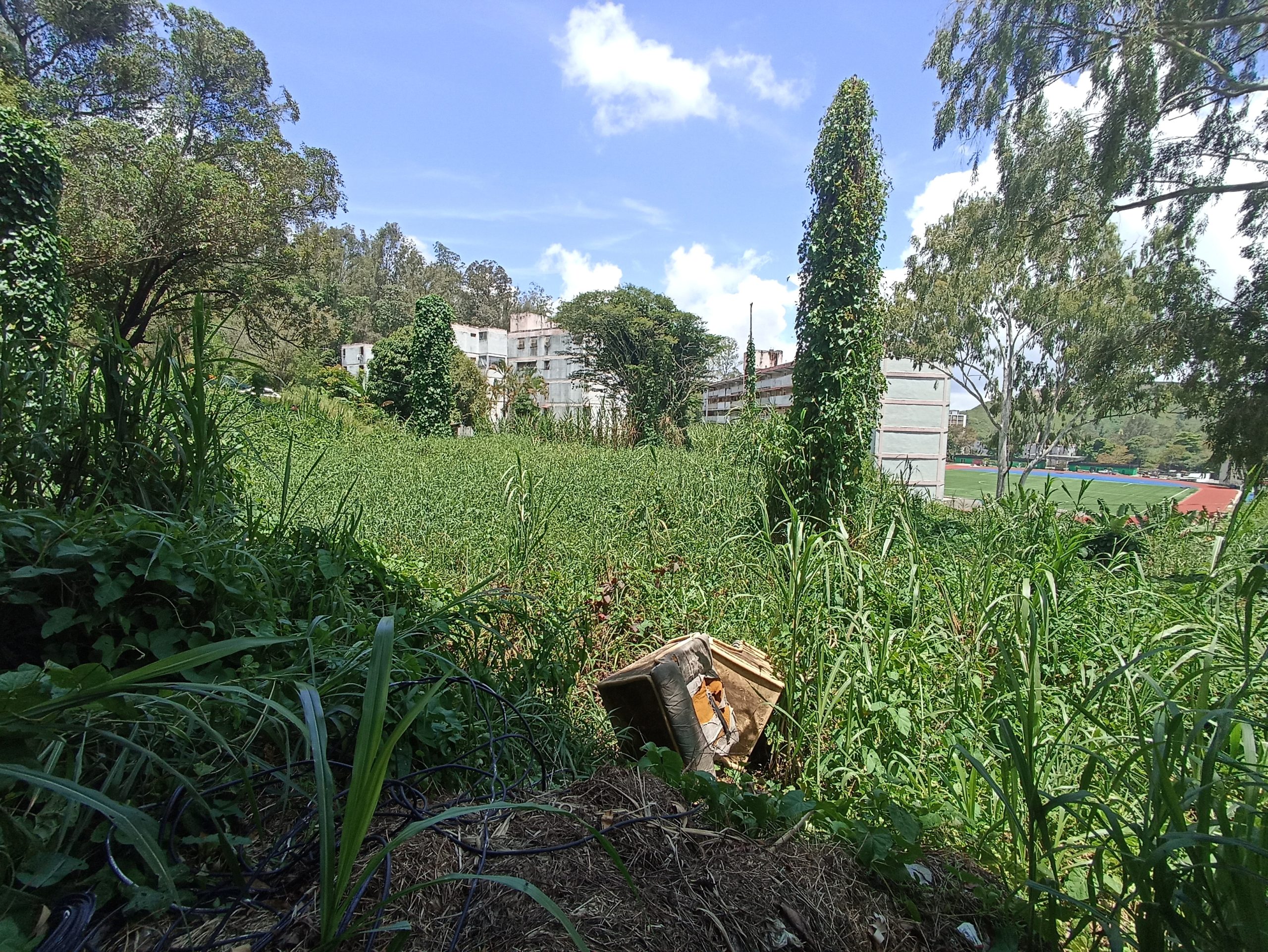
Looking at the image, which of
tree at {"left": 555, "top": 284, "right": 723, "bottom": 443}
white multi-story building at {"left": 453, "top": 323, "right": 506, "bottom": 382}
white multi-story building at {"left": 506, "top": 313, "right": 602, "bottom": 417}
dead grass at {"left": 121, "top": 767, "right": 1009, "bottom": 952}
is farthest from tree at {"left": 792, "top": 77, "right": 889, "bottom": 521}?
white multi-story building at {"left": 453, "top": 323, "right": 506, "bottom": 382}

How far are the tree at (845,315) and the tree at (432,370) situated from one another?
11.7m

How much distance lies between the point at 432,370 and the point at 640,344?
10.8 metres

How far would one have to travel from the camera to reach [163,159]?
44.7 feet

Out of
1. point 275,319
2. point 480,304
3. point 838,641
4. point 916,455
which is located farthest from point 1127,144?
point 480,304

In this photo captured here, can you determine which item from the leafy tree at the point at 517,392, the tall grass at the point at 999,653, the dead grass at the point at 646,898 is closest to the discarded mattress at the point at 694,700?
the tall grass at the point at 999,653

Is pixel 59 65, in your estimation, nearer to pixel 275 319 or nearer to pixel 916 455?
pixel 275 319

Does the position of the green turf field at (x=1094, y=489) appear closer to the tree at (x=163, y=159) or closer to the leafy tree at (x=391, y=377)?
the leafy tree at (x=391, y=377)

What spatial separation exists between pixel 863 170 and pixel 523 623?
488cm

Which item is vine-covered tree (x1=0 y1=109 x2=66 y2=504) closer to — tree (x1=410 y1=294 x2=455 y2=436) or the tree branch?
tree (x1=410 y1=294 x2=455 y2=436)

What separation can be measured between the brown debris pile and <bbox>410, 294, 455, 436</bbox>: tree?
580 inches

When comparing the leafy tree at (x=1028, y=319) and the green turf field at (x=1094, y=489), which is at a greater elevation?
the leafy tree at (x=1028, y=319)

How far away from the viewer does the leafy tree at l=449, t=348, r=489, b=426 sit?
17672 mm

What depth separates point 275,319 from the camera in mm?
19344

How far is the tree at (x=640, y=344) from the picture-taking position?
23734mm
